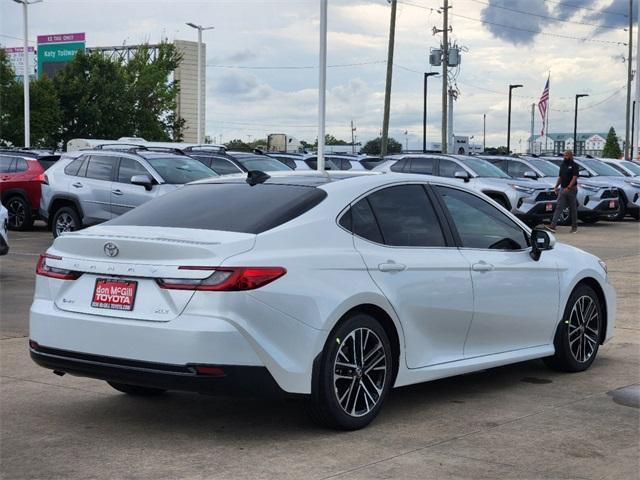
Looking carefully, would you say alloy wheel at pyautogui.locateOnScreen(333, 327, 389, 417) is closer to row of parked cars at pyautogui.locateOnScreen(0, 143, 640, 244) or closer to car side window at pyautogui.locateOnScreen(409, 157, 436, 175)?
row of parked cars at pyautogui.locateOnScreen(0, 143, 640, 244)

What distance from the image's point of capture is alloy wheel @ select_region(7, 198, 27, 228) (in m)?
22.6

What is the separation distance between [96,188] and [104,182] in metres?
0.20

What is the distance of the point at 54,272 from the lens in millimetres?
5980

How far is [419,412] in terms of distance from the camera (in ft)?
21.1

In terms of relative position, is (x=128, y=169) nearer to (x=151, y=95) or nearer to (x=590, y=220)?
(x=590, y=220)

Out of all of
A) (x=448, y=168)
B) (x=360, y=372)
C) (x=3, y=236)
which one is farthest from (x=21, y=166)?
(x=360, y=372)

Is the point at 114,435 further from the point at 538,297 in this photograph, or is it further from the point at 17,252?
the point at 17,252

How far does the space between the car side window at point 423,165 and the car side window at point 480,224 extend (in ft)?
54.5

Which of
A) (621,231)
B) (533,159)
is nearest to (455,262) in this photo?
(621,231)

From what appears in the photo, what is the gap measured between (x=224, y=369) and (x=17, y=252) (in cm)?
1319

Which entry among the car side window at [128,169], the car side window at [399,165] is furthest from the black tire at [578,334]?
the car side window at [399,165]

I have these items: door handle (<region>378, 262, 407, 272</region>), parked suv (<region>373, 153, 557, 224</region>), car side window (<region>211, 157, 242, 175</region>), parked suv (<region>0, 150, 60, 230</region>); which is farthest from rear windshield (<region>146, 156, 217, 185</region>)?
Answer: door handle (<region>378, 262, 407, 272</region>)

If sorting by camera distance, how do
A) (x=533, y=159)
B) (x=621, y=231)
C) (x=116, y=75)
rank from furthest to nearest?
(x=116, y=75) → (x=533, y=159) → (x=621, y=231)

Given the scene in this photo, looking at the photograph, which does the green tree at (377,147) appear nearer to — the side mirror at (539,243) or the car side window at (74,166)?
the car side window at (74,166)
